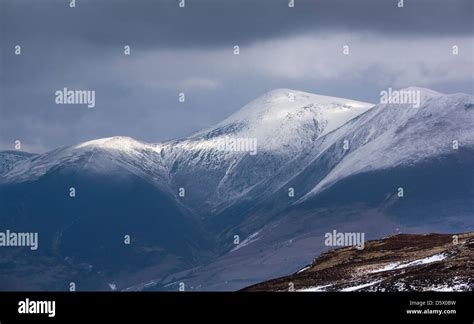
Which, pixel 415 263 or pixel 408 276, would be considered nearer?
pixel 408 276

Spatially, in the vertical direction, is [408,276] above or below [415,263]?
below

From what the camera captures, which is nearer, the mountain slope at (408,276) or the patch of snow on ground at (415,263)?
the mountain slope at (408,276)

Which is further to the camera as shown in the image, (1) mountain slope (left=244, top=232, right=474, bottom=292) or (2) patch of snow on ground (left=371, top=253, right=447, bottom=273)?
(2) patch of snow on ground (left=371, top=253, right=447, bottom=273)
